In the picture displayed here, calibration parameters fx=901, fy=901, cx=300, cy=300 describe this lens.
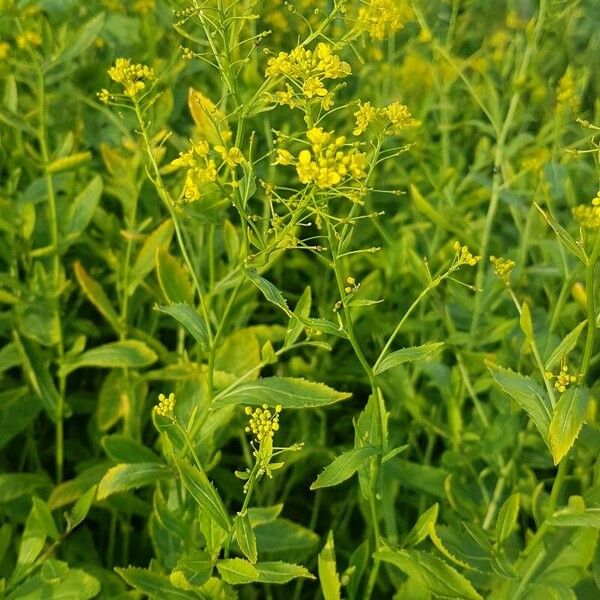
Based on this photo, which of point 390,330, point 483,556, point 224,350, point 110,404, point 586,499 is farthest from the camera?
point 390,330

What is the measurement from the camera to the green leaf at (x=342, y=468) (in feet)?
3.63

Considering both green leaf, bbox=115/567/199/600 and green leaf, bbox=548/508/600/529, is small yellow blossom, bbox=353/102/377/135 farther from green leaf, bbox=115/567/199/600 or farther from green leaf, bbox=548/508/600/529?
green leaf, bbox=115/567/199/600

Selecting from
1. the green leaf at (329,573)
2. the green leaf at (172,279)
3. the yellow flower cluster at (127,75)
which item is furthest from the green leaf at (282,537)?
the yellow flower cluster at (127,75)

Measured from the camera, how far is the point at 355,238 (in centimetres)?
212

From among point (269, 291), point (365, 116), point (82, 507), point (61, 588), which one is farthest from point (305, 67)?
point (61, 588)

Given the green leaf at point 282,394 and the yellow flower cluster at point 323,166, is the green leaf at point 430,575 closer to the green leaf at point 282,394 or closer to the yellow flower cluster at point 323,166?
the green leaf at point 282,394

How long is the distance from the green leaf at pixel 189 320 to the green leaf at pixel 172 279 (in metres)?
0.20

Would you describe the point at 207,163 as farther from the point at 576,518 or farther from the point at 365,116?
the point at 576,518

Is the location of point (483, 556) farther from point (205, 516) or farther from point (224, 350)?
point (224, 350)

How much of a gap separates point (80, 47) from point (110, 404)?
667 millimetres

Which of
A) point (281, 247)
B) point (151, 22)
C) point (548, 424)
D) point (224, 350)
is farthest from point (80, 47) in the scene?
point (548, 424)

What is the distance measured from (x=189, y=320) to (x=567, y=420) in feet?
1.61

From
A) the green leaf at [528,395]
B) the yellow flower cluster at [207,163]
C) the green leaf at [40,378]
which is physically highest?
the yellow flower cluster at [207,163]

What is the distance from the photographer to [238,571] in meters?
1.13
